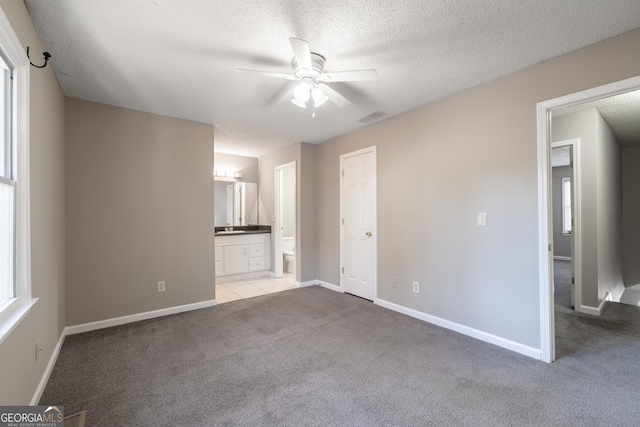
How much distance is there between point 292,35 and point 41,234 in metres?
2.25

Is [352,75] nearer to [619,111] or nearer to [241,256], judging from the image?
[619,111]

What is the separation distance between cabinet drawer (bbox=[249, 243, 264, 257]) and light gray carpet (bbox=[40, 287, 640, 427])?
2263 mm

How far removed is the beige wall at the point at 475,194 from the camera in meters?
2.30

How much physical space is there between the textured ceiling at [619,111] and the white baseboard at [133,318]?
458 centimetres

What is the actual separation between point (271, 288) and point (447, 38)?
3967mm

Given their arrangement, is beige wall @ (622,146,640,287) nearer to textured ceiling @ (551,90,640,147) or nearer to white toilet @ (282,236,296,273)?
textured ceiling @ (551,90,640,147)

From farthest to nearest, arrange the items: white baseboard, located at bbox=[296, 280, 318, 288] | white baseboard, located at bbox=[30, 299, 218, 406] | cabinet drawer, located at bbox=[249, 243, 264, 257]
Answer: cabinet drawer, located at bbox=[249, 243, 264, 257] → white baseboard, located at bbox=[296, 280, 318, 288] → white baseboard, located at bbox=[30, 299, 218, 406]

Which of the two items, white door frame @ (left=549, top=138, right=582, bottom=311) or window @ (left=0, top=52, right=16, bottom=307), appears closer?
window @ (left=0, top=52, right=16, bottom=307)

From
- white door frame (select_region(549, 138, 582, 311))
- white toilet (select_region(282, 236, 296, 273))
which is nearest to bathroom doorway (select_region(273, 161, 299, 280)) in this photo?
white toilet (select_region(282, 236, 296, 273))

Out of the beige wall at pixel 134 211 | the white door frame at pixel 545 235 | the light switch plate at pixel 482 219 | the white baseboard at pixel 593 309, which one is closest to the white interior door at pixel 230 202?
the beige wall at pixel 134 211

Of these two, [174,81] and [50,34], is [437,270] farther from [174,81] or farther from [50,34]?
[50,34]

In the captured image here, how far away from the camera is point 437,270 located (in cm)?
301

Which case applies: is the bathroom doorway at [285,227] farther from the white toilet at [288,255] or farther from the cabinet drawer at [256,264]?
the cabinet drawer at [256,264]

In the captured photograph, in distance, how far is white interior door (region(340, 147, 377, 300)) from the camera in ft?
12.4
